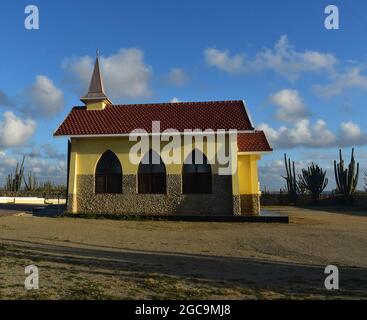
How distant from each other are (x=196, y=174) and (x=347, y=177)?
23.0 m

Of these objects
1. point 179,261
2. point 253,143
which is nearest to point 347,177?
point 253,143

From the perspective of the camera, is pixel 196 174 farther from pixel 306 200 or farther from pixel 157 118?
pixel 306 200

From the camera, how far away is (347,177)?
Result: 37969 mm

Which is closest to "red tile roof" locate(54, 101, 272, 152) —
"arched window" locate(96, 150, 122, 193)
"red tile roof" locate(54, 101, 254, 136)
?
"red tile roof" locate(54, 101, 254, 136)

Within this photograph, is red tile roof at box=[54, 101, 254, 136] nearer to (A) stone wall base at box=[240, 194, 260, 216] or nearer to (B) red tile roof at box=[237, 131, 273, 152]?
(B) red tile roof at box=[237, 131, 273, 152]

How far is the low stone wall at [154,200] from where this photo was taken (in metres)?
19.9

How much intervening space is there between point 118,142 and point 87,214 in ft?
13.0

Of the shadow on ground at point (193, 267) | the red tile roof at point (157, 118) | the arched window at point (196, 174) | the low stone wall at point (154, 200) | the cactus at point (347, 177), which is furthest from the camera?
the cactus at point (347, 177)

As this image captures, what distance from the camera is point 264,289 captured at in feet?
21.9

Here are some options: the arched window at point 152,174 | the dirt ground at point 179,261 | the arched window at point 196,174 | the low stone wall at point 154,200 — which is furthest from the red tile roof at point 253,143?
the dirt ground at point 179,261

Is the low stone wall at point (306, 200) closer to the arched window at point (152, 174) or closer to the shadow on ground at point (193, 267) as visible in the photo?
the arched window at point (152, 174)

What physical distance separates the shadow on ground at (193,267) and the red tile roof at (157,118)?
1073 cm

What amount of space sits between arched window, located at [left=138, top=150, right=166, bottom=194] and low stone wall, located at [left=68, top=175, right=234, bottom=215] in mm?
281
